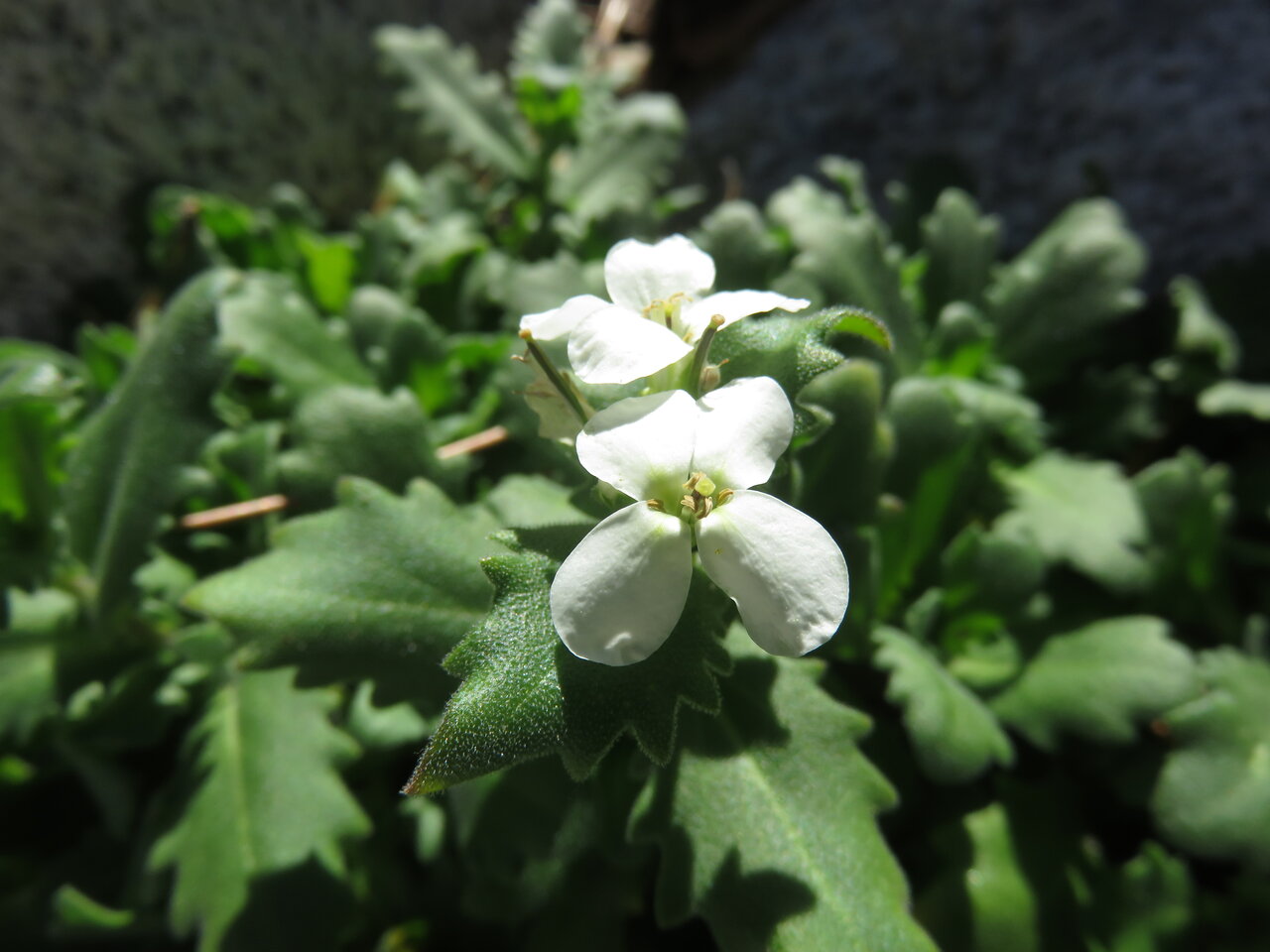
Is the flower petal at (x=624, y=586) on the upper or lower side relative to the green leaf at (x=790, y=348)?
lower

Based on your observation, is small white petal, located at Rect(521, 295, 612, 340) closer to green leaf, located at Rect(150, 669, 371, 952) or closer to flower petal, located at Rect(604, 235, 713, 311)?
flower petal, located at Rect(604, 235, 713, 311)

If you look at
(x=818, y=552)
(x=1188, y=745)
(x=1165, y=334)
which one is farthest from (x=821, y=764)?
(x=1165, y=334)

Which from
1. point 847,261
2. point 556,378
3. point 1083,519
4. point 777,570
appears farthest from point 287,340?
point 1083,519

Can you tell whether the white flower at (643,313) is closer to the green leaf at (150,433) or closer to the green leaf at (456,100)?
the green leaf at (150,433)

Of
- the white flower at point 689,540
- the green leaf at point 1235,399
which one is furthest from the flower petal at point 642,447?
the green leaf at point 1235,399

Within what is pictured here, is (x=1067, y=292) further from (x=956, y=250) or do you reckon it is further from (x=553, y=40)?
(x=553, y=40)

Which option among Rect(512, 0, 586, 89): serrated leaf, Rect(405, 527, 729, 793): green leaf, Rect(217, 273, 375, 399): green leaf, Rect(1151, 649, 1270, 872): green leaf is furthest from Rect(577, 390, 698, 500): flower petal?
Rect(512, 0, 586, 89): serrated leaf
